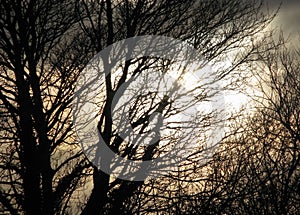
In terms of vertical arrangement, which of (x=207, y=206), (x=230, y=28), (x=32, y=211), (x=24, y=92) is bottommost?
(x=32, y=211)

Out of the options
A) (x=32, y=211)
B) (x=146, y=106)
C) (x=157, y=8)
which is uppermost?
(x=157, y=8)

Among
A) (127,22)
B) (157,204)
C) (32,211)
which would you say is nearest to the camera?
(32,211)

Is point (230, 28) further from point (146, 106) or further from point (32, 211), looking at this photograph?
point (32, 211)

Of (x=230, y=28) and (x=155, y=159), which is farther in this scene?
(x=230, y=28)

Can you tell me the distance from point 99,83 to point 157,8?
6.24ft

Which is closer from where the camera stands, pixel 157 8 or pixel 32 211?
pixel 32 211

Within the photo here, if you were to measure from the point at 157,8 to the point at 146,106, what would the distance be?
1.99 metres

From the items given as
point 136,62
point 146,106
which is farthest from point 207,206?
point 136,62

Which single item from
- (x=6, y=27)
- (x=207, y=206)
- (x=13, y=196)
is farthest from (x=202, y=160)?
(x=6, y=27)

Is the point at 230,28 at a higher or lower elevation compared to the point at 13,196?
higher

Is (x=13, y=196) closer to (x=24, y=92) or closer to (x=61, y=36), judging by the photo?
(x=24, y=92)

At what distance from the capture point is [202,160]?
841 cm

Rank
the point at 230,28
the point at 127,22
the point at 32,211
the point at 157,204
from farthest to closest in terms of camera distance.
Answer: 1. the point at 230,28
2. the point at 157,204
3. the point at 127,22
4. the point at 32,211

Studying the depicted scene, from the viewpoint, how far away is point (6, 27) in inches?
284
